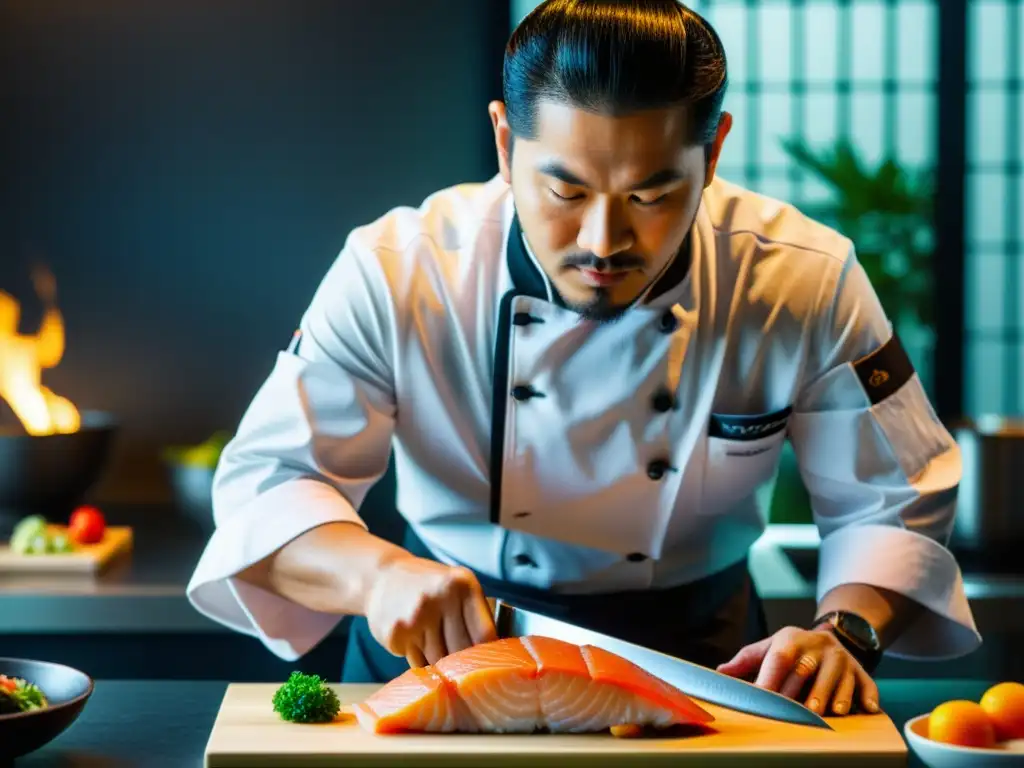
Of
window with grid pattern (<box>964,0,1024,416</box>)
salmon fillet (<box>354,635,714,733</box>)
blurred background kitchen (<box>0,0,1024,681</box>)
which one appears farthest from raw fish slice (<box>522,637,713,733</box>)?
window with grid pattern (<box>964,0,1024,416</box>)

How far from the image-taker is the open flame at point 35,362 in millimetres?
3279

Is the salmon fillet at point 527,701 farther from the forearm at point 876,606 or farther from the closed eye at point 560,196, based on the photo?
the closed eye at point 560,196

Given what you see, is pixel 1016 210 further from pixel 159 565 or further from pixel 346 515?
pixel 346 515

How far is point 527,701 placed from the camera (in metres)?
1.49

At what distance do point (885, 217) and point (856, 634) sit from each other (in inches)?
116

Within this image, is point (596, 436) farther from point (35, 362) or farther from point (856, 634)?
point (35, 362)

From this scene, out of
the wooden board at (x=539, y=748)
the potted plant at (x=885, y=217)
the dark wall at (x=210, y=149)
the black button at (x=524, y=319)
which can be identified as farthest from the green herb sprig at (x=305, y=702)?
the potted plant at (x=885, y=217)

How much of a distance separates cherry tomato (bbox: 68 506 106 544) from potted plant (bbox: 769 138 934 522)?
8.43ft

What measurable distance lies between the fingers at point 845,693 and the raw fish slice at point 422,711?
1.35ft

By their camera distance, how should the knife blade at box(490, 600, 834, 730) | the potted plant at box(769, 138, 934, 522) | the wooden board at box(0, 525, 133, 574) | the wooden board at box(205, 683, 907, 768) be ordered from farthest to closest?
the potted plant at box(769, 138, 934, 522), the wooden board at box(0, 525, 133, 574), the knife blade at box(490, 600, 834, 730), the wooden board at box(205, 683, 907, 768)

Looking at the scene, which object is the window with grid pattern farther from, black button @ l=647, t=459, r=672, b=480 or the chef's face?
the chef's face

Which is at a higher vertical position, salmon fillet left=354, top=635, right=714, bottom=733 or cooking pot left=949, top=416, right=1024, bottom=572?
salmon fillet left=354, top=635, right=714, bottom=733

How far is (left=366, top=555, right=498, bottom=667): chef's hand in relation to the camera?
1.60 meters

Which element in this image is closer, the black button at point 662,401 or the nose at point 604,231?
the nose at point 604,231
